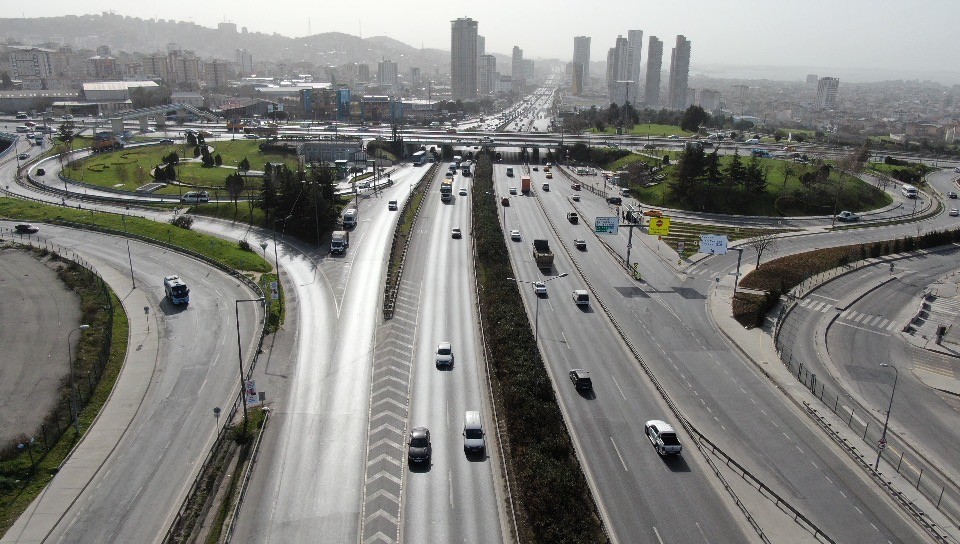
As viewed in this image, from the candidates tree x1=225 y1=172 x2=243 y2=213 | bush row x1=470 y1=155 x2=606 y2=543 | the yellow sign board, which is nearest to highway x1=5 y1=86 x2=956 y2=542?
bush row x1=470 y1=155 x2=606 y2=543

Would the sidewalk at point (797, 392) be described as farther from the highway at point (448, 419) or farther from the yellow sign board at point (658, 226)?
the yellow sign board at point (658, 226)

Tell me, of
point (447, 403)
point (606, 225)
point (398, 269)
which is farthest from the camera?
point (606, 225)

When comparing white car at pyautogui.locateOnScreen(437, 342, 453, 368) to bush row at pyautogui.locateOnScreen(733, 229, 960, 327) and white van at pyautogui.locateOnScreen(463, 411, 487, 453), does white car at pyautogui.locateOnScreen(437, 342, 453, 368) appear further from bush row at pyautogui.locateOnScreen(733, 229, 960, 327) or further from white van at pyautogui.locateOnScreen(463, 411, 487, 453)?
bush row at pyautogui.locateOnScreen(733, 229, 960, 327)

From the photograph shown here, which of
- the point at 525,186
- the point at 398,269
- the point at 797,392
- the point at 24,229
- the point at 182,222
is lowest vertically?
the point at 797,392

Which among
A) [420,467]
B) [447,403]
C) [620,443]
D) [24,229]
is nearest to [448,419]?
[447,403]

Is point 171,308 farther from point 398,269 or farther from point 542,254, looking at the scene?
point 542,254

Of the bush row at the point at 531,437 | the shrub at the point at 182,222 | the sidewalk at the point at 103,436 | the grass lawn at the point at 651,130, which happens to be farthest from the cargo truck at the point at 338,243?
the grass lawn at the point at 651,130
